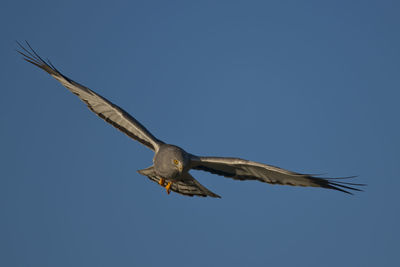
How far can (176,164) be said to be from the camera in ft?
40.8

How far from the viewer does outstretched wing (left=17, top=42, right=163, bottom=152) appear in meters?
13.9

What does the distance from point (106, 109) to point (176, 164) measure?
10.5 feet

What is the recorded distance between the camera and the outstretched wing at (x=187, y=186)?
1351 cm

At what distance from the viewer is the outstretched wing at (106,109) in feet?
45.5

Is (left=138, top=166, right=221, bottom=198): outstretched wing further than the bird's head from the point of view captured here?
Yes

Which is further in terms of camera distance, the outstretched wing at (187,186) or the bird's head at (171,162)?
the outstretched wing at (187,186)

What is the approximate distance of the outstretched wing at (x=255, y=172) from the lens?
1175 cm

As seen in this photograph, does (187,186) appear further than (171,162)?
Yes

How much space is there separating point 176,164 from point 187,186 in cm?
170

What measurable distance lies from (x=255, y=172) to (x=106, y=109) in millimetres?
4734

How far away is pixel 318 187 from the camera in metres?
12.3

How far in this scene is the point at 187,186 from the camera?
14.0 meters

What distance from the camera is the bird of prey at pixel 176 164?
12.2 meters

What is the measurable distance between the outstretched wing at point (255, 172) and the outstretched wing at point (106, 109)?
5.68 feet
